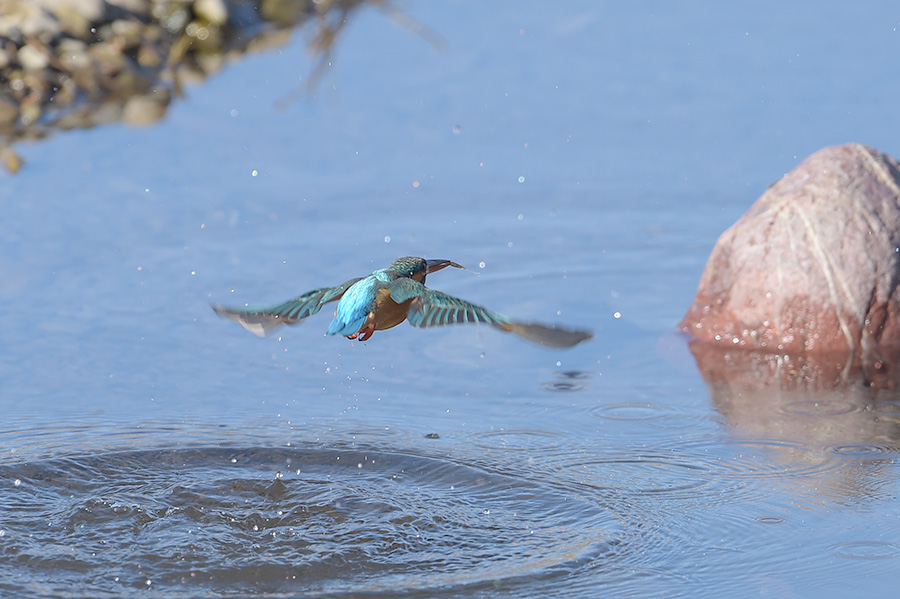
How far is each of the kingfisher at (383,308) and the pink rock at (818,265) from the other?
2.26 metres

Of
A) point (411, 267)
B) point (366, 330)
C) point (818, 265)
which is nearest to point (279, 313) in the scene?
point (366, 330)

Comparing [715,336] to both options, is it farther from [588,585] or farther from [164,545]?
[164,545]

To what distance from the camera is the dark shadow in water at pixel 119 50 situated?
9.48 metres

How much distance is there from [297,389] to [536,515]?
1.61 metres

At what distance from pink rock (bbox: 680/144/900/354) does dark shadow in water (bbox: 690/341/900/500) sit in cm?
12

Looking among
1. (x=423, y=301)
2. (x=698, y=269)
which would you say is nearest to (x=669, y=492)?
(x=423, y=301)

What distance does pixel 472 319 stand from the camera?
4.21 metres

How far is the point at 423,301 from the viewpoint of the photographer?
4.45 metres

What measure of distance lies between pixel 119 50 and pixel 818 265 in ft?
19.4

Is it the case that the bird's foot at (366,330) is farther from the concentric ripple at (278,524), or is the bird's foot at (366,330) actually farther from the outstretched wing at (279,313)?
the concentric ripple at (278,524)

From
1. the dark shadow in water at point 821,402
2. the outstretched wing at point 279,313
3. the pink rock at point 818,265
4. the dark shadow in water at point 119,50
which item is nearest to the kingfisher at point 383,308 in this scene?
the outstretched wing at point 279,313

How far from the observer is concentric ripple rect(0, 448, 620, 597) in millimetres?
4520

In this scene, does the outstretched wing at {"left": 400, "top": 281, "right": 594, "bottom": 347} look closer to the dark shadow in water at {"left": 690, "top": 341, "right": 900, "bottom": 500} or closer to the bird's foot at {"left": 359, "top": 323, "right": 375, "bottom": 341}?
the bird's foot at {"left": 359, "top": 323, "right": 375, "bottom": 341}

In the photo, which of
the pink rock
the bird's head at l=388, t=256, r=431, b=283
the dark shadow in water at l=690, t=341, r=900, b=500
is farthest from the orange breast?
the pink rock
